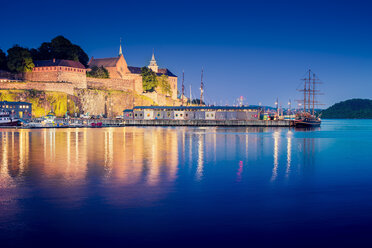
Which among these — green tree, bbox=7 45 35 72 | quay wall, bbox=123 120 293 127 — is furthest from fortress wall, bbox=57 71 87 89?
quay wall, bbox=123 120 293 127

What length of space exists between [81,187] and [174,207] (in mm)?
6448

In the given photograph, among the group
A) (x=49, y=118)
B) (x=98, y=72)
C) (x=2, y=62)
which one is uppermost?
(x=98, y=72)

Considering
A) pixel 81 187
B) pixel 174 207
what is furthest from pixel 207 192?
pixel 81 187

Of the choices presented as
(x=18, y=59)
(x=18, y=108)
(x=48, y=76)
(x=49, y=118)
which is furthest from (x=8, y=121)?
(x=48, y=76)

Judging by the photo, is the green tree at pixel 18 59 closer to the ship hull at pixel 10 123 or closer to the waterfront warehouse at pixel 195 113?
the ship hull at pixel 10 123

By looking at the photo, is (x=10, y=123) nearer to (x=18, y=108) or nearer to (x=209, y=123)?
(x=18, y=108)

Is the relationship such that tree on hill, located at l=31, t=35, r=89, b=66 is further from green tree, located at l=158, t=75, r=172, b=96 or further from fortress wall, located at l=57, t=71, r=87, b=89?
green tree, located at l=158, t=75, r=172, b=96

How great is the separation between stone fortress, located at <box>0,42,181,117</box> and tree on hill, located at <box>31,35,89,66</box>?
6.99m

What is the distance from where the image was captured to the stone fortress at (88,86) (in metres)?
116

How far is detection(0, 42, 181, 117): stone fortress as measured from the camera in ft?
381

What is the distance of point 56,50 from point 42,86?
Answer: 2072 centimetres

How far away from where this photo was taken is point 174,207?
51.6 ft

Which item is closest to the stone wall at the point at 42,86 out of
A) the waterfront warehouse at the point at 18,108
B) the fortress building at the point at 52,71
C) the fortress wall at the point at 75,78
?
the fortress wall at the point at 75,78

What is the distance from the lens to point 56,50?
131500 mm
